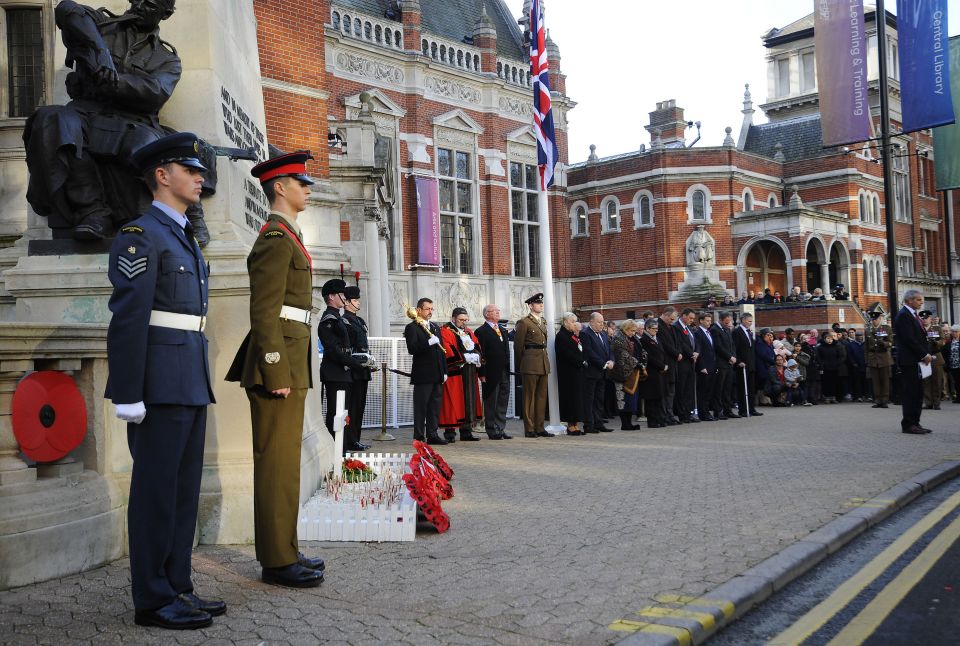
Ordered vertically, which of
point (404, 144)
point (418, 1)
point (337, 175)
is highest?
point (418, 1)

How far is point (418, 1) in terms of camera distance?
1321 inches

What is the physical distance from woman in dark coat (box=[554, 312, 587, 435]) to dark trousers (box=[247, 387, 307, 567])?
9668 millimetres

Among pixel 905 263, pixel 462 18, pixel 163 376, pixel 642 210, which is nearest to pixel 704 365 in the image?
pixel 163 376

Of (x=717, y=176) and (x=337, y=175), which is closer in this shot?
(x=337, y=175)

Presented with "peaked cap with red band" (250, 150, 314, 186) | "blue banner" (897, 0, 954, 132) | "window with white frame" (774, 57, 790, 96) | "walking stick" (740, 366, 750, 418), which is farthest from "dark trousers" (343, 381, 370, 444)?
"window with white frame" (774, 57, 790, 96)

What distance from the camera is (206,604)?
438 cm

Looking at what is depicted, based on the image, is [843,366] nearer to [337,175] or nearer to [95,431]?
[337,175]

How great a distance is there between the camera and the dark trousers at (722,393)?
18000 mm

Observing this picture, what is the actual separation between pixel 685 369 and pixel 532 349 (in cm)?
414

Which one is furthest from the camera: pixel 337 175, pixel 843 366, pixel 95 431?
pixel 843 366

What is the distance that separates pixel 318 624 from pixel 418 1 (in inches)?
1271

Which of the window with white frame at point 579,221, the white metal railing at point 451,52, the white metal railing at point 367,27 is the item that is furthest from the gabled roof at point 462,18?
the window with white frame at point 579,221

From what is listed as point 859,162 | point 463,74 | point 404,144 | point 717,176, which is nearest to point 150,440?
point 404,144

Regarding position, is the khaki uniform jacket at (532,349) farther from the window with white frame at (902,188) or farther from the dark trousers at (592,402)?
the window with white frame at (902,188)
